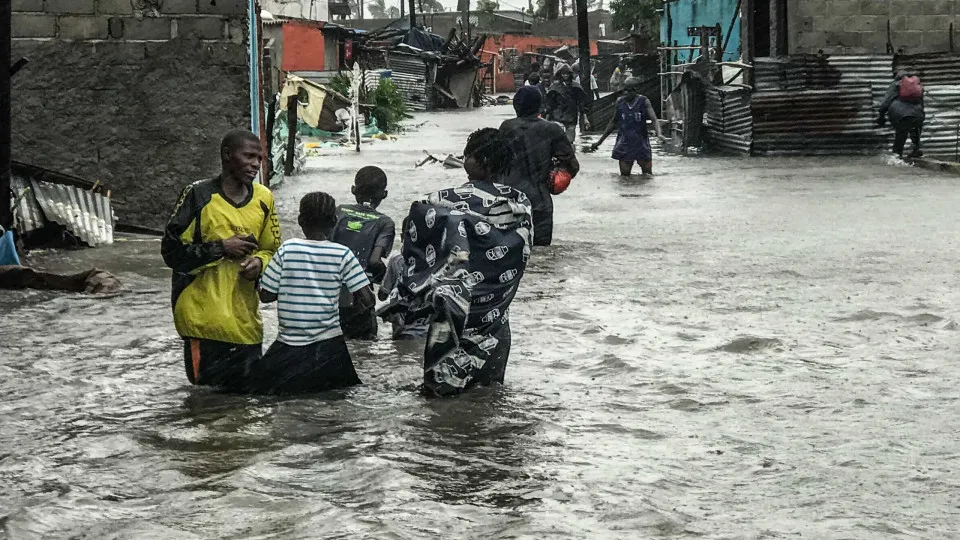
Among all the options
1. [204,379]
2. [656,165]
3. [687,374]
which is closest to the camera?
[204,379]

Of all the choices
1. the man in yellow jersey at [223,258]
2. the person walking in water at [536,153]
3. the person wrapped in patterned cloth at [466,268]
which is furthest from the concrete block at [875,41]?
the man in yellow jersey at [223,258]

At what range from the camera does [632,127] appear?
19703 mm

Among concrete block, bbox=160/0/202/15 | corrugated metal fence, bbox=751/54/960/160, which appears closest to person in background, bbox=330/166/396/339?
concrete block, bbox=160/0/202/15

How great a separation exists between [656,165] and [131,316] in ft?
49.4

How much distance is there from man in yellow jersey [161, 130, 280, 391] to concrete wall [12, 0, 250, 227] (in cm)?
616

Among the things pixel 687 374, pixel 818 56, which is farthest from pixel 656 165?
pixel 687 374

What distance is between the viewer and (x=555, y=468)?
519cm

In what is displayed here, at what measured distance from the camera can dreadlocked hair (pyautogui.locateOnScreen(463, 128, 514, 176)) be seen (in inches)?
254

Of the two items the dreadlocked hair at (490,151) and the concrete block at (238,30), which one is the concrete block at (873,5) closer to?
the concrete block at (238,30)

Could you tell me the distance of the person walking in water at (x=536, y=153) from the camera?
452 inches

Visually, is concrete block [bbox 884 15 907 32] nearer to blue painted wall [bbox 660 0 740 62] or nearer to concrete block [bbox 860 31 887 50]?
concrete block [bbox 860 31 887 50]

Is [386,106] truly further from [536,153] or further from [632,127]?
[536,153]

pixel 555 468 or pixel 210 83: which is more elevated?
pixel 210 83

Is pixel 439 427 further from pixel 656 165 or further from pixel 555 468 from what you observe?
pixel 656 165
